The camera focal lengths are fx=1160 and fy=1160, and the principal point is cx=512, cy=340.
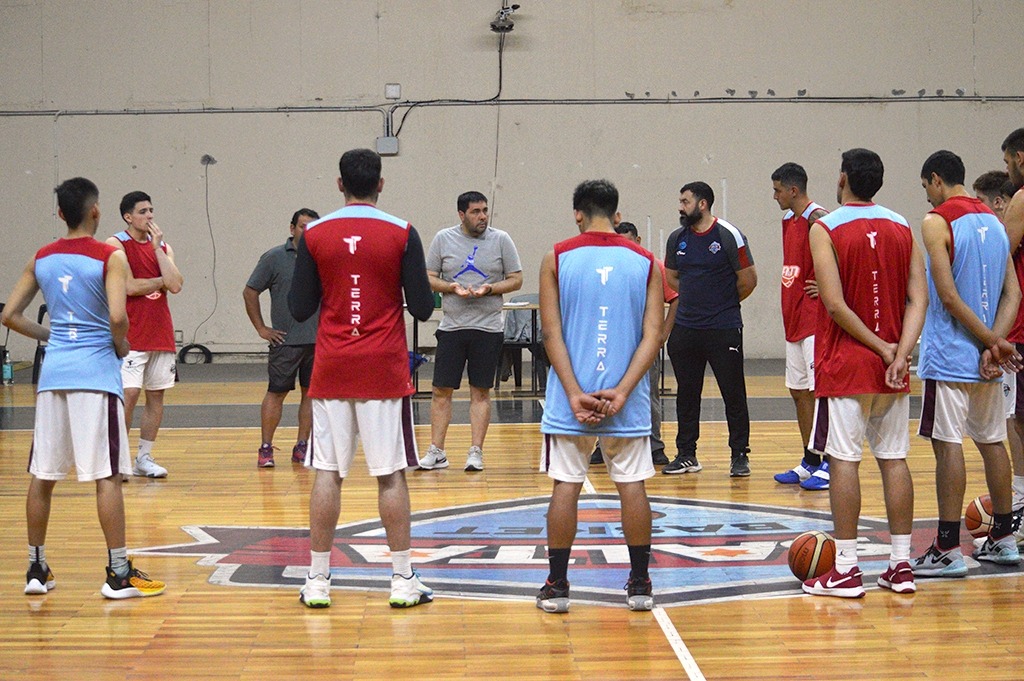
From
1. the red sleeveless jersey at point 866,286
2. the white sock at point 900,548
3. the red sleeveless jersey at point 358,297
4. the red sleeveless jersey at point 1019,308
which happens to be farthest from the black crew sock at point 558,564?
the red sleeveless jersey at point 1019,308

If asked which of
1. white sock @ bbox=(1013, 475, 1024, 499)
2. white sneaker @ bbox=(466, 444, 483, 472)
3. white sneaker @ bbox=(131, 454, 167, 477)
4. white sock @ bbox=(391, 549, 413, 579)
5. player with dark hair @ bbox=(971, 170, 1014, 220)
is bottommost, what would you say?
white sneaker @ bbox=(131, 454, 167, 477)

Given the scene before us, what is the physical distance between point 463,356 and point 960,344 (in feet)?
12.2

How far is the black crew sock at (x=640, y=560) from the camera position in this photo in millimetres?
4609

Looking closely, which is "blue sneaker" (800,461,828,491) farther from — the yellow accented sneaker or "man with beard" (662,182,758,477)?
the yellow accented sneaker

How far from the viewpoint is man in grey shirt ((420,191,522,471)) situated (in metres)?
7.93

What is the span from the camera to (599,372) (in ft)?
15.0

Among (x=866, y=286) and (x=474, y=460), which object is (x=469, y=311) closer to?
(x=474, y=460)

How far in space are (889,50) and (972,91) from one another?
131cm

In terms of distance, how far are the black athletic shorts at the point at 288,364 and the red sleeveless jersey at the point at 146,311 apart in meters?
0.72

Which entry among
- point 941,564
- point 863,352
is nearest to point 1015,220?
point 863,352

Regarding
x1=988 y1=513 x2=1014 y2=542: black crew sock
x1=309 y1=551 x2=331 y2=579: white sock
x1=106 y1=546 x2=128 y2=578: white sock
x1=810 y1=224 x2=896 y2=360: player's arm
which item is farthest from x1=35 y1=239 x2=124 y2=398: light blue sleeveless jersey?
x1=988 y1=513 x2=1014 y2=542: black crew sock

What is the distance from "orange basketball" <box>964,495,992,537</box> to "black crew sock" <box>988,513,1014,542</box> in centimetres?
16

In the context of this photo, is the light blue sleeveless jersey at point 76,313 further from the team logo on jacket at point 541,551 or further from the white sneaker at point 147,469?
the white sneaker at point 147,469

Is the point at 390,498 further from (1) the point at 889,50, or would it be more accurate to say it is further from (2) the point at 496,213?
(1) the point at 889,50
